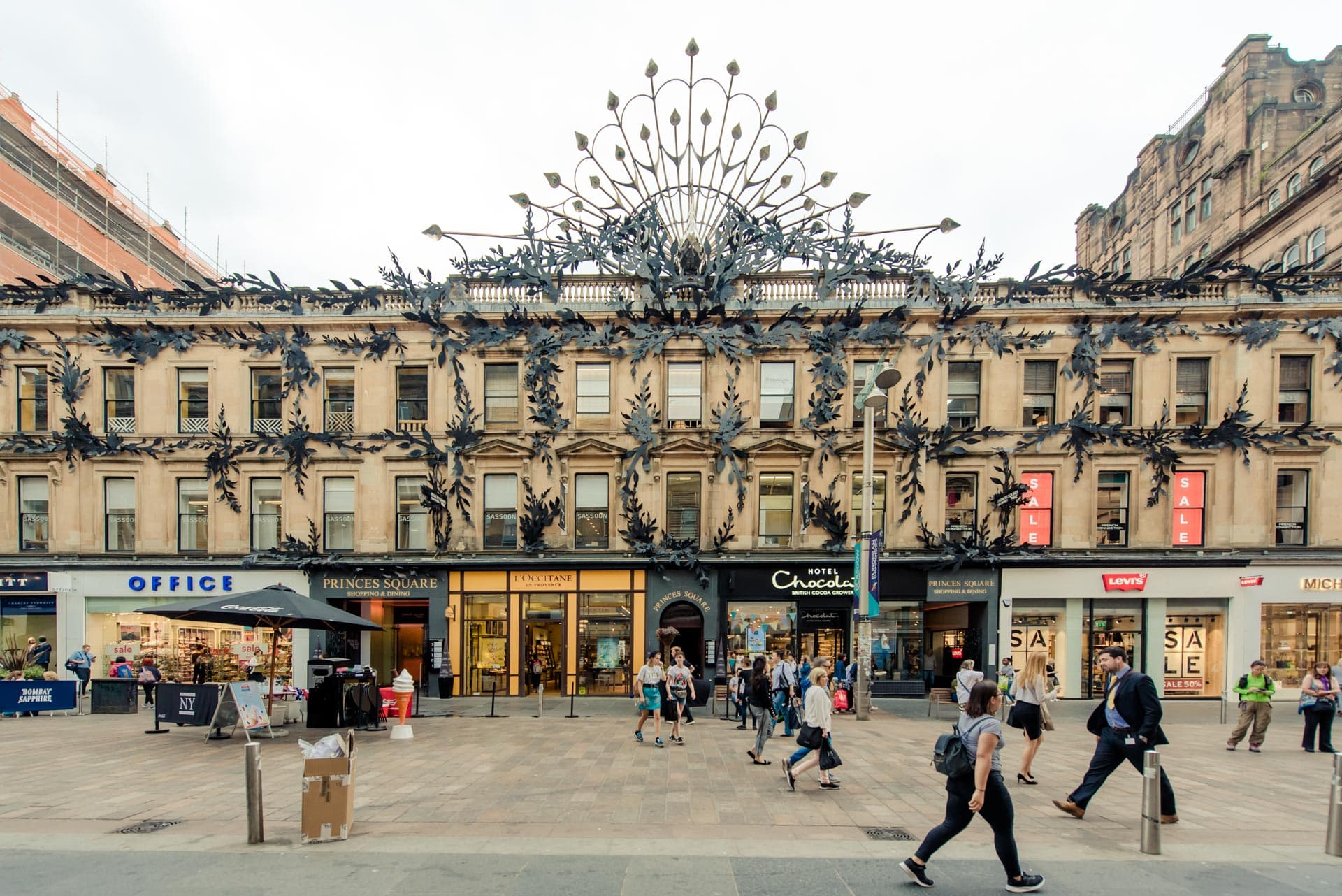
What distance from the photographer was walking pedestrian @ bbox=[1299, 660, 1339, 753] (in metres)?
13.8

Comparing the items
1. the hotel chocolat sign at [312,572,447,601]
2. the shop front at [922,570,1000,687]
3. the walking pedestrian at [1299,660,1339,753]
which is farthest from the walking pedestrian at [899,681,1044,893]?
the hotel chocolat sign at [312,572,447,601]

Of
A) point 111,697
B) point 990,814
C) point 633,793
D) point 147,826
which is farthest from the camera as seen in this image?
point 111,697

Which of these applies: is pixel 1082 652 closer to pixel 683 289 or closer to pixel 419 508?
pixel 683 289

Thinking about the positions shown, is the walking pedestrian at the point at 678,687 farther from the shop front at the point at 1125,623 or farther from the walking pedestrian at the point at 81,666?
the walking pedestrian at the point at 81,666

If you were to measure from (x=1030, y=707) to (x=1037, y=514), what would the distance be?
47.9 feet

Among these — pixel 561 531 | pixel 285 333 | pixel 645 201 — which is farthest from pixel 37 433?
pixel 645 201

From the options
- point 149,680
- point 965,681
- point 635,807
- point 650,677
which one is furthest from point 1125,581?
point 149,680

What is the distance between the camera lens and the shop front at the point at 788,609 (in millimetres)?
23438

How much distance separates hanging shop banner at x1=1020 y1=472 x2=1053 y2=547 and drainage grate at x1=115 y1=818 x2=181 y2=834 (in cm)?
2233

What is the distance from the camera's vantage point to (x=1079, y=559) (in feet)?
75.8

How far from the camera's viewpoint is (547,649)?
23.9 m

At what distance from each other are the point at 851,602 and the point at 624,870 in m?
17.5

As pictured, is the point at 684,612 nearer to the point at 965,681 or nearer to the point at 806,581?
the point at 806,581

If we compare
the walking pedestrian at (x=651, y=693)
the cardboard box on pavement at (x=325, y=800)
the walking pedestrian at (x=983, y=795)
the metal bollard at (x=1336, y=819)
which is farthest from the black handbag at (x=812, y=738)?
the cardboard box on pavement at (x=325, y=800)
